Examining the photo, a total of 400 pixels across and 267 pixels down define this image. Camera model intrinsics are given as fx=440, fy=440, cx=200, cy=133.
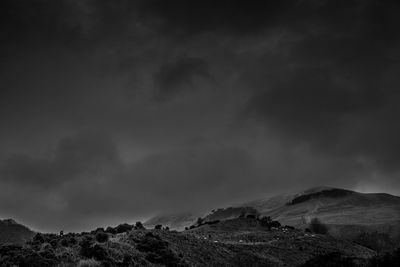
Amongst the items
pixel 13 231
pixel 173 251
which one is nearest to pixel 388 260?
pixel 173 251

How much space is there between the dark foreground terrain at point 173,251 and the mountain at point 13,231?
7728 cm

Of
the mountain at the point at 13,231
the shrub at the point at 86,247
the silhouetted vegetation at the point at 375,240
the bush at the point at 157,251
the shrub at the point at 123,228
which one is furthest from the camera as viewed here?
the mountain at the point at 13,231

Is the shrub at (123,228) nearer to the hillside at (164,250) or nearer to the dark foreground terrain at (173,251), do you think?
the dark foreground terrain at (173,251)

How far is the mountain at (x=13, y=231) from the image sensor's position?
136 m

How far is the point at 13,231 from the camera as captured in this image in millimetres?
149000

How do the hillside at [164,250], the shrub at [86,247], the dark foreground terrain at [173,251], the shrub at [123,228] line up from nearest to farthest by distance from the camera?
the dark foreground terrain at [173,251]
the hillside at [164,250]
the shrub at [86,247]
the shrub at [123,228]

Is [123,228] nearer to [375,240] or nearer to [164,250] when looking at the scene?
[164,250]

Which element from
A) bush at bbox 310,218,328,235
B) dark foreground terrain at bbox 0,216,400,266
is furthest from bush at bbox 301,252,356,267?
bush at bbox 310,218,328,235

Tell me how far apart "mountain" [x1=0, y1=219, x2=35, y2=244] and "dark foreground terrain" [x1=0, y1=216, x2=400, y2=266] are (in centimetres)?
7728

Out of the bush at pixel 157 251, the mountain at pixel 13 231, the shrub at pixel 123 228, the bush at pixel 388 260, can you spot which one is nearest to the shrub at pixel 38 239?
the bush at pixel 157 251

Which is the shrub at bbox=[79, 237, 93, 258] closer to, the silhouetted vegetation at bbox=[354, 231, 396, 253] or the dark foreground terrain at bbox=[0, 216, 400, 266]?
the dark foreground terrain at bbox=[0, 216, 400, 266]

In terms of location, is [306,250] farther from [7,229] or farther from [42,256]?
[7,229]

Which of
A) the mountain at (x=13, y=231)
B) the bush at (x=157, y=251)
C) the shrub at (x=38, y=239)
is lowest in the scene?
the bush at (x=157, y=251)

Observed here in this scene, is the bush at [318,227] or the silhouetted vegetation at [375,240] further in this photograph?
the bush at [318,227]
